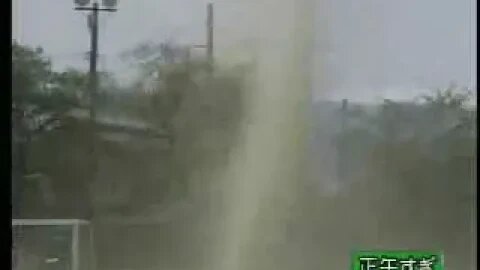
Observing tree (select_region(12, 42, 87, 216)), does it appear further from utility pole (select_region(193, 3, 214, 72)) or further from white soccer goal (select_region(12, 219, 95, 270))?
utility pole (select_region(193, 3, 214, 72))

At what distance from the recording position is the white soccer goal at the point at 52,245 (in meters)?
1.56

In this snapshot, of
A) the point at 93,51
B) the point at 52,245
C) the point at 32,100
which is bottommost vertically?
the point at 52,245

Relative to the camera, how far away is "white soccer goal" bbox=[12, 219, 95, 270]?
156 cm

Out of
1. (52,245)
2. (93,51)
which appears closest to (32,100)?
(93,51)

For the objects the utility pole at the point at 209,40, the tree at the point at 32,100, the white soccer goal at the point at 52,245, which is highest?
the utility pole at the point at 209,40

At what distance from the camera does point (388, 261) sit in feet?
5.21

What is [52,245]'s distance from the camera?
1.58 m

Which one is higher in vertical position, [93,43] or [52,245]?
[93,43]

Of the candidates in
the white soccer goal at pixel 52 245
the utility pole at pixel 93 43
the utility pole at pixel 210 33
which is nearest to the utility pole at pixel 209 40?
the utility pole at pixel 210 33

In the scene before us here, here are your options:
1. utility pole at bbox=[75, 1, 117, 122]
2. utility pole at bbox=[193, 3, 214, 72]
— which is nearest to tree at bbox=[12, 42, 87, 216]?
utility pole at bbox=[75, 1, 117, 122]

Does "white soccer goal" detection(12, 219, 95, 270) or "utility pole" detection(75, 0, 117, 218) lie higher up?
"utility pole" detection(75, 0, 117, 218)

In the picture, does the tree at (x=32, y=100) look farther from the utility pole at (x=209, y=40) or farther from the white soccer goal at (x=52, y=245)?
the utility pole at (x=209, y=40)

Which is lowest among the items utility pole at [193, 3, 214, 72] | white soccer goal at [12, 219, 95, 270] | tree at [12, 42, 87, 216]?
white soccer goal at [12, 219, 95, 270]

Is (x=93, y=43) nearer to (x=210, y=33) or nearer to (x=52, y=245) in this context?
(x=210, y=33)
